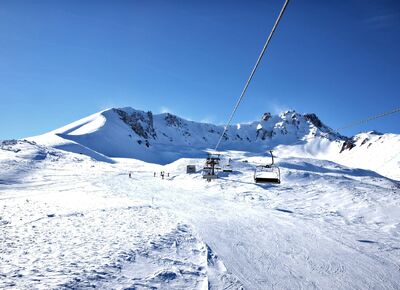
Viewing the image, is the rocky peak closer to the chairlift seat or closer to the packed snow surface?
the chairlift seat

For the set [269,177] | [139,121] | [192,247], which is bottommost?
[192,247]

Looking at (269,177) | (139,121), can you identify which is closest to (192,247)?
(269,177)

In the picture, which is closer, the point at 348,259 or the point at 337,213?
the point at 348,259

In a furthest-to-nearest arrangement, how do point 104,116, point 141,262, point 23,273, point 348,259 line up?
point 104,116 → point 348,259 → point 141,262 → point 23,273

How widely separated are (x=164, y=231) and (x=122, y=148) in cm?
10662

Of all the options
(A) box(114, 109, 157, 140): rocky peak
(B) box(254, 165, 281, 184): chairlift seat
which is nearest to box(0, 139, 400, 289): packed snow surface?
(B) box(254, 165, 281, 184): chairlift seat

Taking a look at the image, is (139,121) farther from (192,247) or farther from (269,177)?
(192,247)

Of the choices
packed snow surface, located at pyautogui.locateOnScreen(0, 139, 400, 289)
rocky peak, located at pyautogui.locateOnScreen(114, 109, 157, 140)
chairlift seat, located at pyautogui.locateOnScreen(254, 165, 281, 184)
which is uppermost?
rocky peak, located at pyautogui.locateOnScreen(114, 109, 157, 140)

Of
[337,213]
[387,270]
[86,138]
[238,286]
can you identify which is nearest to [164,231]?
[238,286]

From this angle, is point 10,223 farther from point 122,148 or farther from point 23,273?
point 122,148

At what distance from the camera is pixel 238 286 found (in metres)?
7.87

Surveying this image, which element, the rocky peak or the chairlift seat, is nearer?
the chairlift seat

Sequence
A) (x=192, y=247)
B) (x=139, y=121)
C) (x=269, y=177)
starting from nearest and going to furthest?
(x=192, y=247) → (x=269, y=177) → (x=139, y=121)

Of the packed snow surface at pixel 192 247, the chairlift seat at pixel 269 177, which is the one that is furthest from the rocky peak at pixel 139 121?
the packed snow surface at pixel 192 247
